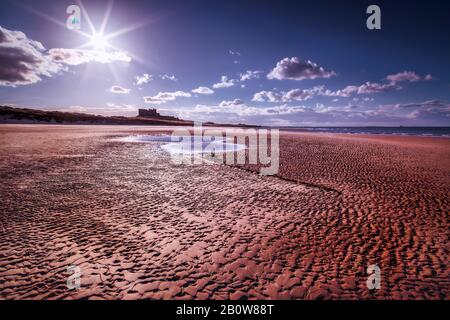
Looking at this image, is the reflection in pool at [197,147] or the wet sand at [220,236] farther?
Answer: the reflection in pool at [197,147]

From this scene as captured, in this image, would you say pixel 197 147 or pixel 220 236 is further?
pixel 197 147

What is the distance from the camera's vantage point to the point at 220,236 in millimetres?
6695

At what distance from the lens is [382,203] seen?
9.32 metres

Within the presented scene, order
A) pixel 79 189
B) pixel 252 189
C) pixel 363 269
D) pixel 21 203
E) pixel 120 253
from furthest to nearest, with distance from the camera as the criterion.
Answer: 1. pixel 252 189
2. pixel 79 189
3. pixel 21 203
4. pixel 120 253
5. pixel 363 269

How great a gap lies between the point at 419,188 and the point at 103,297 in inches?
539

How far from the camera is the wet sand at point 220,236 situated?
4.71 meters

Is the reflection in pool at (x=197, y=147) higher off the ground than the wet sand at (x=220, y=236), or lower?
higher

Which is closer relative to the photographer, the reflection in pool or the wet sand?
the wet sand

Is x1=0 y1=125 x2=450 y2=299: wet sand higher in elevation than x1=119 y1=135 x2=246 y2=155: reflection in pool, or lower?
lower

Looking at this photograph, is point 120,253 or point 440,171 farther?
point 440,171

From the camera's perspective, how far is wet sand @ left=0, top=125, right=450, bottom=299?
4711 millimetres

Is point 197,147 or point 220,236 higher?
point 197,147
